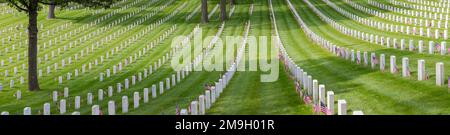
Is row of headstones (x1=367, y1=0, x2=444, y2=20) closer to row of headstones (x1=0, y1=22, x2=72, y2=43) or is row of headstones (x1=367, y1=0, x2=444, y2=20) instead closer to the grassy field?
the grassy field

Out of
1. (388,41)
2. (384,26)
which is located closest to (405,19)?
(384,26)

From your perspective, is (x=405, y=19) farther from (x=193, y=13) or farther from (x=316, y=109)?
(x=316, y=109)

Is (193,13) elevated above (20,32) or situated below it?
above

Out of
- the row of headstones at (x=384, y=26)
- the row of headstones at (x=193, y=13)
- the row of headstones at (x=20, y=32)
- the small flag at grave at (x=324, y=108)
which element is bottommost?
the row of headstones at (x=20, y=32)

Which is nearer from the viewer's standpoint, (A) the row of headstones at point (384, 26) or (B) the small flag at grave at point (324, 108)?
(B) the small flag at grave at point (324, 108)

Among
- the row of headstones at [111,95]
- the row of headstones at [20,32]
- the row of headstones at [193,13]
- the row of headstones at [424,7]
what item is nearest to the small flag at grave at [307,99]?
the row of headstones at [111,95]

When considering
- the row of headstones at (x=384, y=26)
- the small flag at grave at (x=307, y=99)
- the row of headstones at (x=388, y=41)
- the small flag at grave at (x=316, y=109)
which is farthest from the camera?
the row of headstones at (x=384, y=26)

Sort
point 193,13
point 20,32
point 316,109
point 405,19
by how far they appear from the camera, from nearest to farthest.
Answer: point 316,109 < point 405,19 < point 20,32 < point 193,13

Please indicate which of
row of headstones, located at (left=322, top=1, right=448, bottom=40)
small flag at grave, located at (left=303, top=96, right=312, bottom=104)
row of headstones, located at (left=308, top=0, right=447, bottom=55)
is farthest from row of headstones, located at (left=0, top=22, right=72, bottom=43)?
small flag at grave, located at (left=303, top=96, right=312, bottom=104)

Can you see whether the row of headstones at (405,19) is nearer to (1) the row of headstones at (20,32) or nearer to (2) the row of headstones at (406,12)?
(2) the row of headstones at (406,12)

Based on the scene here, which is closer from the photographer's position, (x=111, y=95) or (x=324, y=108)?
(x=324, y=108)

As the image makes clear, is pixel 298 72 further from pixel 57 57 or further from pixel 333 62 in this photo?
pixel 57 57

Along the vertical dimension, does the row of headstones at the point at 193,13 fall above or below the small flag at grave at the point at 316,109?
below

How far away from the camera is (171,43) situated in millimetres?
52906
